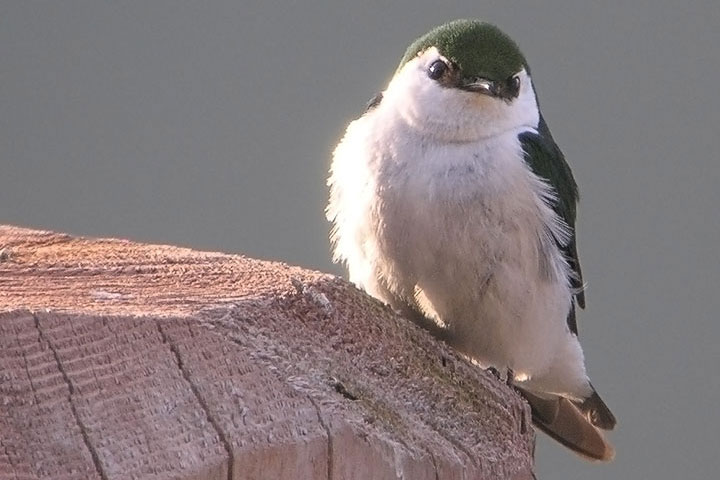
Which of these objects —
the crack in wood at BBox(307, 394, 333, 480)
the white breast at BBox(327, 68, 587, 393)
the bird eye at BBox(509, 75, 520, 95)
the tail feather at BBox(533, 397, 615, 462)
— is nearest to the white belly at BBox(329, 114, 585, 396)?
the white breast at BBox(327, 68, 587, 393)

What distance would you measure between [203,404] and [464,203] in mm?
1015

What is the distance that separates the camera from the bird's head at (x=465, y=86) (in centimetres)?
232

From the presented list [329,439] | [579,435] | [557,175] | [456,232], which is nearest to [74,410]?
[329,439]

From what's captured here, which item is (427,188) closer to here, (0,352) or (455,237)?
(455,237)

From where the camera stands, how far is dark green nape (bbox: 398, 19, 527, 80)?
7.79 feet

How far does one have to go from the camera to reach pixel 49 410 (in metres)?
1.18

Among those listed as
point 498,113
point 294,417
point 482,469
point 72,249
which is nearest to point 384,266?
point 498,113

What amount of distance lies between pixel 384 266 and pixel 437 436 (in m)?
0.86

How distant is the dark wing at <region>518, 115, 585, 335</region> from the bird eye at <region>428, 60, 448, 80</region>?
187 mm

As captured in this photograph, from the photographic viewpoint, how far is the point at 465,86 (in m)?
2.36

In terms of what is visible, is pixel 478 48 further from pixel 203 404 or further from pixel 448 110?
pixel 203 404

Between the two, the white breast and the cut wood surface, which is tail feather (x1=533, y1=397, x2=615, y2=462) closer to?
the white breast

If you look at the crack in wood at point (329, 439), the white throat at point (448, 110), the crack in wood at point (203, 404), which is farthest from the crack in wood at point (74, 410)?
the white throat at point (448, 110)

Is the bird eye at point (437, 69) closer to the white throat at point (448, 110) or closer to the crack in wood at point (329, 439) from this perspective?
the white throat at point (448, 110)
